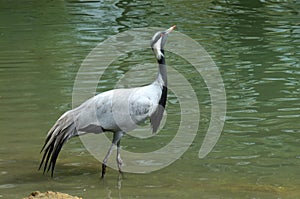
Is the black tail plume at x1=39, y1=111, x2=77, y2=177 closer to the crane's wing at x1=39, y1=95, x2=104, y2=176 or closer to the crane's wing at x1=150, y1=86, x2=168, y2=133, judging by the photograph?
the crane's wing at x1=39, y1=95, x2=104, y2=176

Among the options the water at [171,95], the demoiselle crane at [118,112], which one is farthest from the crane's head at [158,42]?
the water at [171,95]

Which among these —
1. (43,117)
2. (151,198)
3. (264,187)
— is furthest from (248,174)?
(43,117)

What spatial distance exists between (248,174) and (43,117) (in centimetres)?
371

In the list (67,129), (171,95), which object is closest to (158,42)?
(67,129)

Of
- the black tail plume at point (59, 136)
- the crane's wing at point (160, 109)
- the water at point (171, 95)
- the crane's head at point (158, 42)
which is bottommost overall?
the water at point (171, 95)

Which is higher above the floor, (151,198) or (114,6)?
(151,198)

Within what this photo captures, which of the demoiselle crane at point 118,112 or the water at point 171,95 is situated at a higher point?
the demoiselle crane at point 118,112

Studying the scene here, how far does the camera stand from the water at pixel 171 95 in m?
8.42

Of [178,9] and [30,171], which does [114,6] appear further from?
[30,171]

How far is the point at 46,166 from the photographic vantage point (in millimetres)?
8750

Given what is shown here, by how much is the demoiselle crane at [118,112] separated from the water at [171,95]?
475 mm

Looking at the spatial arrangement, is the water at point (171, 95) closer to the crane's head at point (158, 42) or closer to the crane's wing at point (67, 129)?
the crane's wing at point (67, 129)

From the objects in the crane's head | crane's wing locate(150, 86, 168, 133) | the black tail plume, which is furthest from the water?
the crane's head

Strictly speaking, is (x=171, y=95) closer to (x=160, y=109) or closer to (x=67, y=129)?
(x=160, y=109)
